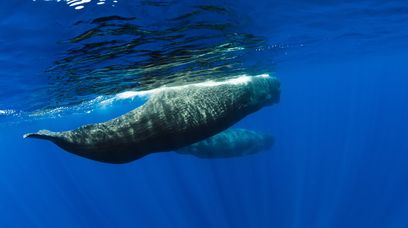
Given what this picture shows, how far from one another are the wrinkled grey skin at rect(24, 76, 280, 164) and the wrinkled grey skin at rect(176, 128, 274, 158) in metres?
4.22

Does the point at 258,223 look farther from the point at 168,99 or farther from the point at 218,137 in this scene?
the point at 168,99

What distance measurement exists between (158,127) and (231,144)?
8709 millimetres

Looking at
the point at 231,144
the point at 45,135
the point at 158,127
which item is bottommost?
the point at 231,144

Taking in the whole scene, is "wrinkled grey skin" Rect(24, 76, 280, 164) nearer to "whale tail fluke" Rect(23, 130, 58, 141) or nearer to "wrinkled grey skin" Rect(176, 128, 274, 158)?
"whale tail fluke" Rect(23, 130, 58, 141)

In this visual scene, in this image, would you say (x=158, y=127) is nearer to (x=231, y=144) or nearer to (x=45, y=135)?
(x=45, y=135)

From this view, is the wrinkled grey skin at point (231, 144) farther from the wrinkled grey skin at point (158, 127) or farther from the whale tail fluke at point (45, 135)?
the whale tail fluke at point (45, 135)

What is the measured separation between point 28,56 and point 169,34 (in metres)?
4.16

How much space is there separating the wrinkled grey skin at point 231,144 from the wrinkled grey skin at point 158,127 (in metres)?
4.22

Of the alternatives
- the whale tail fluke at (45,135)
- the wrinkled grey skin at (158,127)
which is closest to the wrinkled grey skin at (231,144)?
the wrinkled grey skin at (158,127)

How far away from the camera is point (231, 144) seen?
1459cm

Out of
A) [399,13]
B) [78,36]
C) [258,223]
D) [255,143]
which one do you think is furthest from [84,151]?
[258,223]

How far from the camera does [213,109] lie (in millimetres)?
7258

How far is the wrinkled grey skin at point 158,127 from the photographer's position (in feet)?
19.1

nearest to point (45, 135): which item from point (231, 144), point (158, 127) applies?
point (158, 127)
